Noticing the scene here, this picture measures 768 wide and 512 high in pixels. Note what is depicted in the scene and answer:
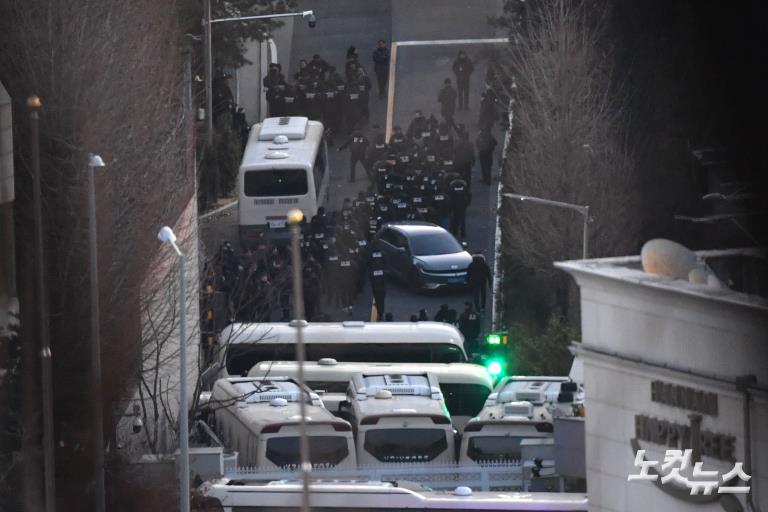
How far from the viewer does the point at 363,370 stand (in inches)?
1346

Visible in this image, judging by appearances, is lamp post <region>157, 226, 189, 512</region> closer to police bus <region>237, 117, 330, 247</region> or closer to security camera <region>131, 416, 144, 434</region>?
security camera <region>131, 416, 144, 434</region>

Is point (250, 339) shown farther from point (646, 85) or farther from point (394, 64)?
point (394, 64)

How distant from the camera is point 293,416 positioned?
→ 29.6m

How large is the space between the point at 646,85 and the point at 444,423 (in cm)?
1430

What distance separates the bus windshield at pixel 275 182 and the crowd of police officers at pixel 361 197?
3.55ft

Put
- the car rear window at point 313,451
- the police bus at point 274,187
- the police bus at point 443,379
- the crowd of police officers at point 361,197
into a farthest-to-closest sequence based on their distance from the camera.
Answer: the police bus at point 274,187, the crowd of police officers at point 361,197, the police bus at point 443,379, the car rear window at point 313,451

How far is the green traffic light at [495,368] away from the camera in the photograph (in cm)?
3484

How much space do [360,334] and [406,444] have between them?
280 inches

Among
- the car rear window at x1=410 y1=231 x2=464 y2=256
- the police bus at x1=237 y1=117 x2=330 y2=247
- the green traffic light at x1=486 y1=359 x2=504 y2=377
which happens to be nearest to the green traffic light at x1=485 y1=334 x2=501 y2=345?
the green traffic light at x1=486 y1=359 x2=504 y2=377

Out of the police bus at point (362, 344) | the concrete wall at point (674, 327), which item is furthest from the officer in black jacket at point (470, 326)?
the concrete wall at point (674, 327)

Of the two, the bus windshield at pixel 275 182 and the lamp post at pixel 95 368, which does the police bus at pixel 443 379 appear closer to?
the lamp post at pixel 95 368

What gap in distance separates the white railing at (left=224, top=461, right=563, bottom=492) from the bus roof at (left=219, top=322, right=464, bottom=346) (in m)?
8.14

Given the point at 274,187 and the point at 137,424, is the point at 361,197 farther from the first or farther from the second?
the point at 137,424

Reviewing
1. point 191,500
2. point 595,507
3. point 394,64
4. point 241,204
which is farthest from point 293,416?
point 394,64
